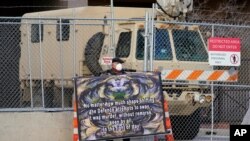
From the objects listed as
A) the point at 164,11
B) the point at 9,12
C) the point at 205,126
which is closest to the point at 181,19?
the point at 164,11

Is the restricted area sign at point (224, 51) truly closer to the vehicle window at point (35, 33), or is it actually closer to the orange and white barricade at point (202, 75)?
the orange and white barricade at point (202, 75)

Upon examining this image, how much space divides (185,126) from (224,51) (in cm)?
265

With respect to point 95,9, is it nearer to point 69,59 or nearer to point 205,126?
point 69,59

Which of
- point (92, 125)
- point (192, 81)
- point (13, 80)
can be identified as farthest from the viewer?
point (13, 80)

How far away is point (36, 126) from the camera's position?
1165 cm

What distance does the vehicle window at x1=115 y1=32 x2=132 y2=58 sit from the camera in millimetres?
13438

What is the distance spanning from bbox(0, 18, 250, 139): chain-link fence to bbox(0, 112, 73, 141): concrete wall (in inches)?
7.3

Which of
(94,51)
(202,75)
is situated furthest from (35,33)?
(202,75)

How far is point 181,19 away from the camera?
1471cm

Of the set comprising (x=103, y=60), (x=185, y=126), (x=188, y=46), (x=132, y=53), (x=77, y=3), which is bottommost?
(x=185, y=126)

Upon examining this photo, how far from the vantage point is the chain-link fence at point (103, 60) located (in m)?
12.8

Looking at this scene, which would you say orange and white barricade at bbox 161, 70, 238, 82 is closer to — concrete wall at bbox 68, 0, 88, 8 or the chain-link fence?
the chain-link fence

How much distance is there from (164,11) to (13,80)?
14.7ft

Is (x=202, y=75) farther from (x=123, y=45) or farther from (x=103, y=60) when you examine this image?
(x=103, y=60)
